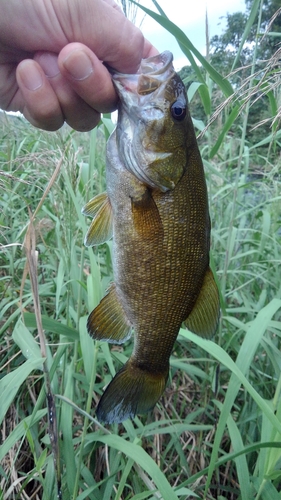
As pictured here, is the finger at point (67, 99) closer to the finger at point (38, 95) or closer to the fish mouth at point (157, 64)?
the finger at point (38, 95)

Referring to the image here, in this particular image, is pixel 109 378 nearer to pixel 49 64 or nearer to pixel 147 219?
pixel 147 219

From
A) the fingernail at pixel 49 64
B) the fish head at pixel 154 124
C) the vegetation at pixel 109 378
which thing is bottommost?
the vegetation at pixel 109 378

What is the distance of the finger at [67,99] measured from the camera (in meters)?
1.26

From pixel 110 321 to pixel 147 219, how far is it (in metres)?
0.32

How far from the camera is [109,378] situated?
1638 mm

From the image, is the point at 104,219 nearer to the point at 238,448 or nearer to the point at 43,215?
the point at 238,448

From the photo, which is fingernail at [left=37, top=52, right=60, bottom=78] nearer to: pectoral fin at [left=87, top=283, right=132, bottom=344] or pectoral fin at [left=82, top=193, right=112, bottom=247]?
pectoral fin at [left=82, top=193, right=112, bottom=247]

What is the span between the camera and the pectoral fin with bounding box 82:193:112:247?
118cm

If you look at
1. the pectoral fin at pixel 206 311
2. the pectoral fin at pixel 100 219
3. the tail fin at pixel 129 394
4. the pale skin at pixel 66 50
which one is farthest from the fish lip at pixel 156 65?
the tail fin at pixel 129 394

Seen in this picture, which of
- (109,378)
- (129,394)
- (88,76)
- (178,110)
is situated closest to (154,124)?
(178,110)

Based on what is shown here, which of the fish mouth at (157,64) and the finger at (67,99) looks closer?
the fish mouth at (157,64)

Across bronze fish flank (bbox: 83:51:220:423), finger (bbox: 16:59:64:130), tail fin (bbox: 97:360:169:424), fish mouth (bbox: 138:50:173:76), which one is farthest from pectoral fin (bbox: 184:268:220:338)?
finger (bbox: 16:59:64:130)

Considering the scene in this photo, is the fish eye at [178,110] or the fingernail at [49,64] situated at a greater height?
the fingernail at [49,64]

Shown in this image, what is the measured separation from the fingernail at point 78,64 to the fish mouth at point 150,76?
109mm
